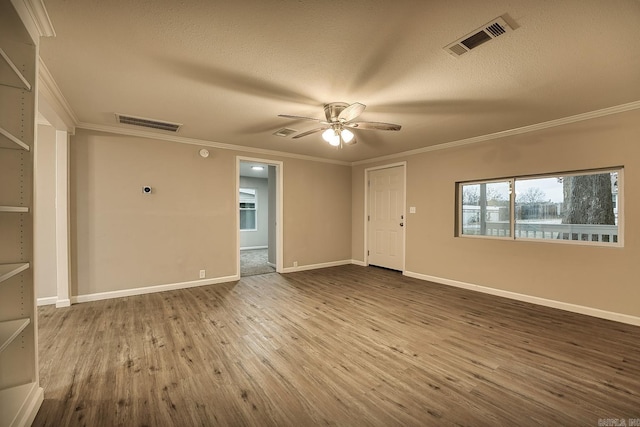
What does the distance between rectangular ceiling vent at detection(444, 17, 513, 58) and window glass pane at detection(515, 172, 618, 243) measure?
2.78 m

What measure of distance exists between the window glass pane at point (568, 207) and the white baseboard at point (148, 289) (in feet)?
15.5

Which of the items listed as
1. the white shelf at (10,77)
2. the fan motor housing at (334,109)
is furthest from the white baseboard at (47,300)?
the fan motor housing at (334,109)

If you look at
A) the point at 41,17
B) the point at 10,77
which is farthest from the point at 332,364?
the point at 41,17

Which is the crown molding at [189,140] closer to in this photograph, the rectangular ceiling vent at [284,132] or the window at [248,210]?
the rectangular ceiling vent at [284,132]

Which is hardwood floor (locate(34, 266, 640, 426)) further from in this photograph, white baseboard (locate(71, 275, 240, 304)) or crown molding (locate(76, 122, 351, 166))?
crown molding (locate(76, 122, 351, 166))

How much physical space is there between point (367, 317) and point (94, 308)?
3.46 meters

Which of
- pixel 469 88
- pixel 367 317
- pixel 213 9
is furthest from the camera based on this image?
pixel 367 317

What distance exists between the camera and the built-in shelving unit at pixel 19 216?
1635mm

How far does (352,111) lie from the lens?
8.87ft

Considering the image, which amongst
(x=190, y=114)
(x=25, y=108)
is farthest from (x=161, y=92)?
(x=25, y=108)

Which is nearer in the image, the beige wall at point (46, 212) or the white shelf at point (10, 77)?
the white shelf at point (10, 77)

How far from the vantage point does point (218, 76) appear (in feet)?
8.00

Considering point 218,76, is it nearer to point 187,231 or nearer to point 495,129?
point 187,231

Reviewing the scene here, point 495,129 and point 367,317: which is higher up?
point 495,129
